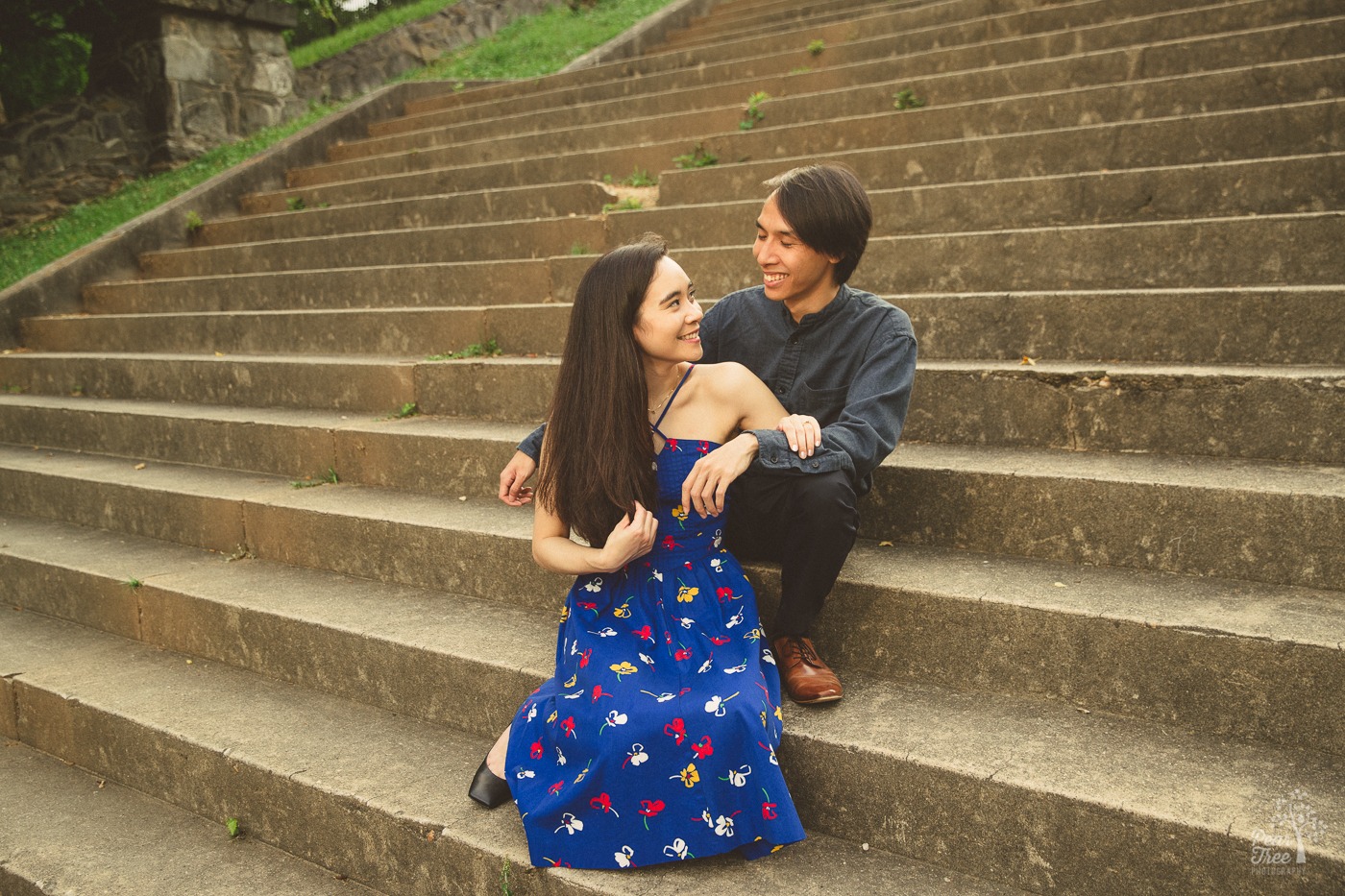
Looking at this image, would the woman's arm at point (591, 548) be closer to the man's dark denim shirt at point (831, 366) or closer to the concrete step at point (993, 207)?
the man's dark denim shirt at point (831, 366)

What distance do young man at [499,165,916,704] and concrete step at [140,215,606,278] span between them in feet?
8.23

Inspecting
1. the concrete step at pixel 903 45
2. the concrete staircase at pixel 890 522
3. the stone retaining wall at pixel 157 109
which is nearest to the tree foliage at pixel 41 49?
the stone retaining wall at pixel 157 109

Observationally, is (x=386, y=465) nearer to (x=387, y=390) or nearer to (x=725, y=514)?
(x=387, y=390)

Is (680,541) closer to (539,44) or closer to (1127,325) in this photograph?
(1127,325)

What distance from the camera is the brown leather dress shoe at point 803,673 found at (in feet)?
7.72

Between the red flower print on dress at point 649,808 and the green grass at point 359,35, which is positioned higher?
the green grass at point 359,35

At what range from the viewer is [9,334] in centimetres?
646

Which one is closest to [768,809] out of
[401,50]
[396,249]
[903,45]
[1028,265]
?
[1028,265]

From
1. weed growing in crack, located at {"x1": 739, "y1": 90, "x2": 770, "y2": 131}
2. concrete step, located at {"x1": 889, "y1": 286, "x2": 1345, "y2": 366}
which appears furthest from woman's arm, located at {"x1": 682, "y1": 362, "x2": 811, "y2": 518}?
weed growing in crack, located at {"x1": 739, "y1": 90, "x2": 770, "y2": 131}

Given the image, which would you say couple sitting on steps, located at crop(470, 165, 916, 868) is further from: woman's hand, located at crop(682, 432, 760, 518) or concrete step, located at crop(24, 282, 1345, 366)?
concrete step, located at crop(24, 282, 1345, 366)

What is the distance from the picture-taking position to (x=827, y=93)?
5.70 metres

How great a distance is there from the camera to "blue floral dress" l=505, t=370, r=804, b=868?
206 cm

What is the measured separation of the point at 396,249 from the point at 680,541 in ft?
13.4

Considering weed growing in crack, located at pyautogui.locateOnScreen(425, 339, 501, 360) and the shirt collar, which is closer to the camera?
the shirt collar
